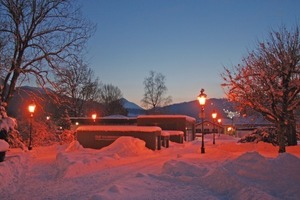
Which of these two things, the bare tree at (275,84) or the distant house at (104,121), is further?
the distant house at (104,121)

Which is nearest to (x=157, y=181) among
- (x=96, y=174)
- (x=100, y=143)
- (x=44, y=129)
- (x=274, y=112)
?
(x=96, y=174)

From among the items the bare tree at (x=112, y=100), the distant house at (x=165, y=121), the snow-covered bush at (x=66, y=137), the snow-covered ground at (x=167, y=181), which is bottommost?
the snow-covered ground at (x=167, y=181)

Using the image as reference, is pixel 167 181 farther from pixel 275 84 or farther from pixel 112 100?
→ pixel 112 100

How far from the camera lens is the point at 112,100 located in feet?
309

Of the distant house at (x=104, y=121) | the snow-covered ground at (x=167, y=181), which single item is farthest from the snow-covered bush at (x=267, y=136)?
the distant house at (x=104, y=121)

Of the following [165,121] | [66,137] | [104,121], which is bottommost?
[66,137]

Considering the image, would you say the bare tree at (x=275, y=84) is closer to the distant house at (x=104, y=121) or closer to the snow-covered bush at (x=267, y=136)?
the snow-covered bush at (x=267, y=136)

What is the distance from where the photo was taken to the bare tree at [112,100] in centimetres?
8894

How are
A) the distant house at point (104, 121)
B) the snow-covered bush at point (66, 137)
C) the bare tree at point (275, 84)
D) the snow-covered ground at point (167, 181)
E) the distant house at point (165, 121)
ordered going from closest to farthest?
the snow-covered ground at point (167, 181)
the bare tree at point (275, 84)
the snow-covered bush at point (66, 137)
the distant house at point (165, 121)
the distant house at point (104, 121)

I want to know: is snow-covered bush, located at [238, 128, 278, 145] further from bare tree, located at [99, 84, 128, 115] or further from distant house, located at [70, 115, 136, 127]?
bare tree, located at [99, 84, 128, 115]

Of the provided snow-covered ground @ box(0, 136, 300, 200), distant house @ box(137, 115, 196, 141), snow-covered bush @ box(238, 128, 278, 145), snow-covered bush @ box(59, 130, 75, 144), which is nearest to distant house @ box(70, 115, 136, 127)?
distant house @ box(137, 115, 196, 141)

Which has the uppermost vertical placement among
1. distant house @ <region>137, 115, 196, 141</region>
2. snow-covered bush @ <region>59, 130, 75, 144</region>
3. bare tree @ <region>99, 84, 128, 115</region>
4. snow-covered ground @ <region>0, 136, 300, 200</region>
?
bare tree @ <region>99, 84, 128, 115</region>

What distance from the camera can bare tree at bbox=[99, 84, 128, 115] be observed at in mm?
88938

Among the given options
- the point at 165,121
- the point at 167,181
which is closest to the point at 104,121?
the point at 165,121
